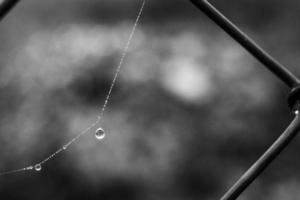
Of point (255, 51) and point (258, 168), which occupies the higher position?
point (255, 51)

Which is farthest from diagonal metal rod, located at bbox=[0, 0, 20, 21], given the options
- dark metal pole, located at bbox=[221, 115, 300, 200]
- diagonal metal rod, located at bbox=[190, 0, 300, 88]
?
dark metal pole, located at bbox=[221, 115, 300, 200]

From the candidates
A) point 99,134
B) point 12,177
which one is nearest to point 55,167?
point 12,177

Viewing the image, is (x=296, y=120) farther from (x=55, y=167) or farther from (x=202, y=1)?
(x=55, y=167)

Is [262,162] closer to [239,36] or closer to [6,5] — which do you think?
[239,36]

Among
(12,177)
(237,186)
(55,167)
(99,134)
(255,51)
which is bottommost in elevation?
(12,177)

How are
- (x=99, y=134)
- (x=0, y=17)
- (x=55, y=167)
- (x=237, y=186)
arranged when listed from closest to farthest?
(x=0, y=17) < (x=237, y=186) < (x=99, y=134) < (x=55, y=167)

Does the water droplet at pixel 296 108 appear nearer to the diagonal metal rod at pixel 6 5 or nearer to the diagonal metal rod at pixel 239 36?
the diagonal metal rod at pixel 239 36

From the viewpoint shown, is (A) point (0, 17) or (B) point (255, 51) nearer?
(A) point (0, 17)
